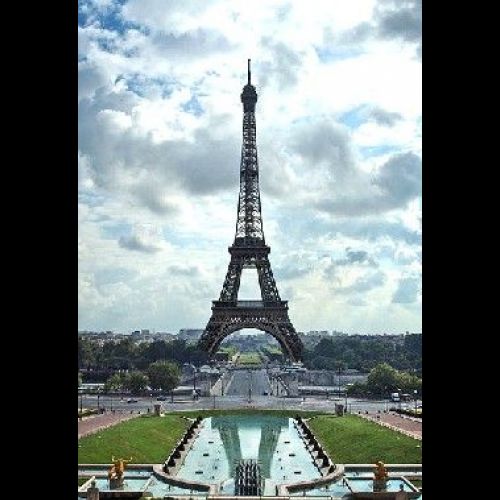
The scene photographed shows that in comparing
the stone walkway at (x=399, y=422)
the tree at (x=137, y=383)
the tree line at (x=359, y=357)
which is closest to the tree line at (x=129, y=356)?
the tree line at (x=359, y=357)

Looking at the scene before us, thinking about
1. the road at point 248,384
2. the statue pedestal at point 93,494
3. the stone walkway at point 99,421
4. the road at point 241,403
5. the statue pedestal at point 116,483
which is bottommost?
the road at point 248,384

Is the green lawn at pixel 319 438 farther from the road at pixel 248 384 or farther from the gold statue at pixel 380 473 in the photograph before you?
the road at pixel 248 384

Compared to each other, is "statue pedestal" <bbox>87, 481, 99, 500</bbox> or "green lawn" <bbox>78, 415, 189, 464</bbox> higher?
"statue pedestal" <bbox>87, 481, 99, 500</bbox>

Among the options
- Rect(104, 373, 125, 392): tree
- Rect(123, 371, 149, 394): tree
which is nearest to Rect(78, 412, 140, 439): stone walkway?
Rect(123, 371, 149, 394): tree

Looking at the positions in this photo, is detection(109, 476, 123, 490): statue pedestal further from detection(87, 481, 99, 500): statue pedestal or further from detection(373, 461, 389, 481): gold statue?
detection(373, 461, 389, 481): gold statue
